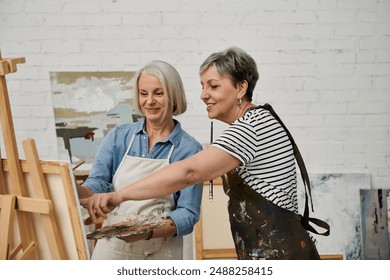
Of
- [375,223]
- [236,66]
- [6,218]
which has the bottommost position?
[375,223]

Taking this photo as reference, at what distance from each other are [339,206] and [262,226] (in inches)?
20.6

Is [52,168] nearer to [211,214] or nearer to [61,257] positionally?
[61,257]

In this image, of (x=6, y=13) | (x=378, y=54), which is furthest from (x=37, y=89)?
(x=378, y=54)

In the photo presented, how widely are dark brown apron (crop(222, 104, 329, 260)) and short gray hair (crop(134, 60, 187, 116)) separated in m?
0.36

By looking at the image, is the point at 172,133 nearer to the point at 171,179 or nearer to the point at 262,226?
the point at 171,179

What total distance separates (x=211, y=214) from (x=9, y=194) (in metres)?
0.87

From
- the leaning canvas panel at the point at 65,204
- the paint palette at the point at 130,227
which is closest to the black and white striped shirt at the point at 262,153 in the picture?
the paint palette at the point at 130,227

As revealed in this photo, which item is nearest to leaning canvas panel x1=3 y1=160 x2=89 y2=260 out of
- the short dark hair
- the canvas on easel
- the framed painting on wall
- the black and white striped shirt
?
the canvas on easel

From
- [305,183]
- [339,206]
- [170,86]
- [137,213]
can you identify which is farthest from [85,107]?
[339,206]

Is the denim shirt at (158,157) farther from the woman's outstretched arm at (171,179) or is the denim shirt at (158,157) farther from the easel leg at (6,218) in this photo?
the easel leg at (6,218)

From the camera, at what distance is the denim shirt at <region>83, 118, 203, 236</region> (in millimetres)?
2070

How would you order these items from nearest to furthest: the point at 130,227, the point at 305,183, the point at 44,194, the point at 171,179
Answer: the point at 44,194, the point at 171,179, the point at 130,227, the point at 305,183

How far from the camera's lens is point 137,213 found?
2072mm

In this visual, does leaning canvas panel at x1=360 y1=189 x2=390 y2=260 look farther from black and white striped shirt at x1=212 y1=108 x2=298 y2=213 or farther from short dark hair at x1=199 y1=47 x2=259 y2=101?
short dark hair at x1=199 y1=47 x2=259 y2=101
